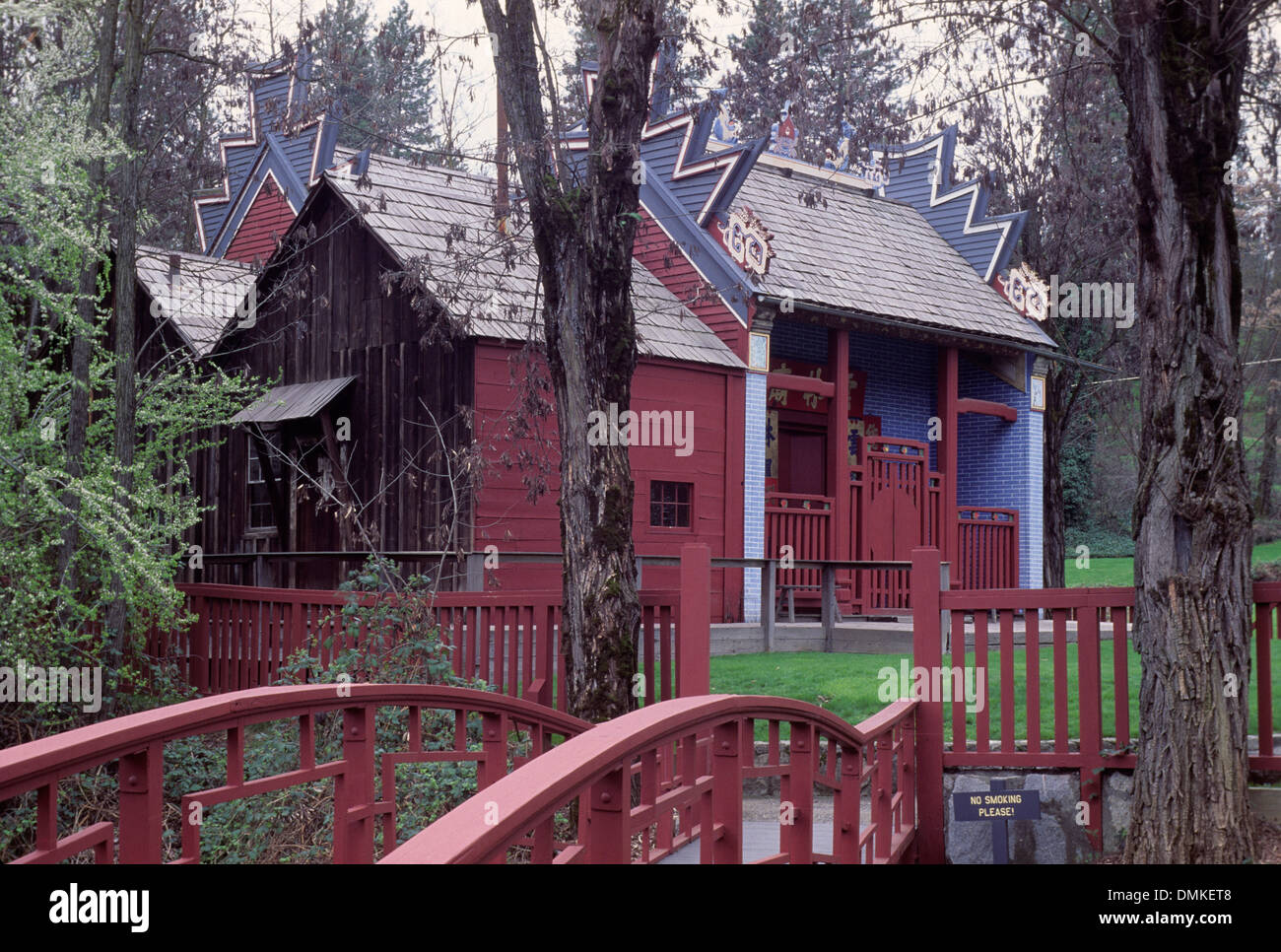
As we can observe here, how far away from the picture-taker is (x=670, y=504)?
1741 centimetres

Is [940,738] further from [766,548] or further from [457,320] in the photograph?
[766,548]

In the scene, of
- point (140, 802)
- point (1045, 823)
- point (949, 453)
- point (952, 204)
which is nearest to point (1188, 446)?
point (1045, 823)

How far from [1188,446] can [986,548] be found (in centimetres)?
1432

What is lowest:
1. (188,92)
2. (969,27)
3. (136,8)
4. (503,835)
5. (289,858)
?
(289,858)

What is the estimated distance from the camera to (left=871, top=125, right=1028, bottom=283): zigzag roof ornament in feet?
74.7

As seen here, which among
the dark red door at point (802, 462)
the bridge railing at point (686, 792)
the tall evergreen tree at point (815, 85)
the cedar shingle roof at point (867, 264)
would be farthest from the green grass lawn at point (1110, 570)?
the bridge railing at point (686, 792)

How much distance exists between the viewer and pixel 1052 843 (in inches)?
→ 305

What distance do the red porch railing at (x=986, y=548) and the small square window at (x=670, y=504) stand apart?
4969mm

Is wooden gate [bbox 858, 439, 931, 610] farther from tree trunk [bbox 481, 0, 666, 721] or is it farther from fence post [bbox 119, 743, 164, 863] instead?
fence post [bbox 119, 743, 164, 863]

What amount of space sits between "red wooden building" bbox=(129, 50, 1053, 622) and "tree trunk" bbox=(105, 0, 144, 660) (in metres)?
2.32

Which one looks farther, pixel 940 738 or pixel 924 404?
pixel 924 404

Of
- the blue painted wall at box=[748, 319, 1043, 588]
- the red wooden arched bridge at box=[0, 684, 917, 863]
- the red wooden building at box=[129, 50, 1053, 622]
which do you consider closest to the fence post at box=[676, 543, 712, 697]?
the red wooden arched bridge at box=[0, 684, 917, 863]
